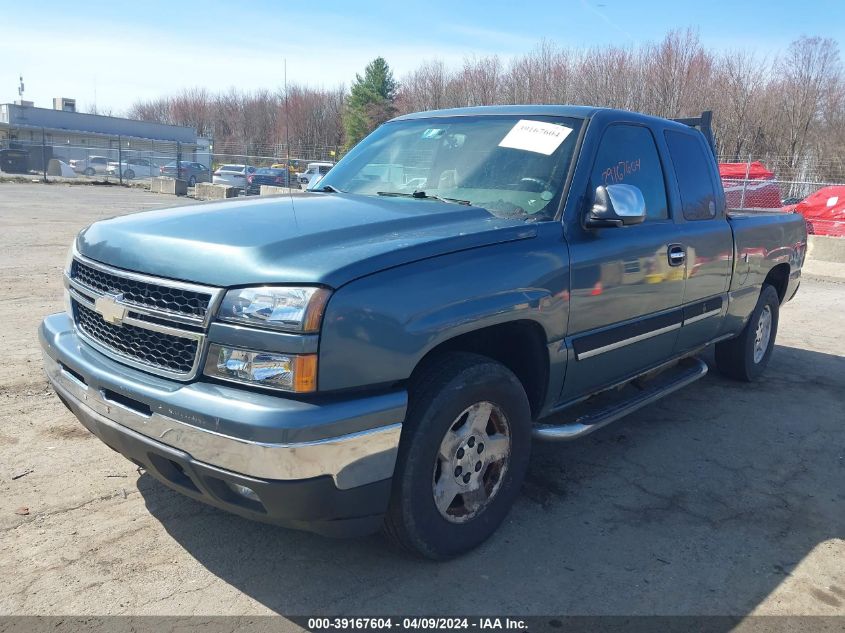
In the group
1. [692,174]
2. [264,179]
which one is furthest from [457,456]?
[264,179]

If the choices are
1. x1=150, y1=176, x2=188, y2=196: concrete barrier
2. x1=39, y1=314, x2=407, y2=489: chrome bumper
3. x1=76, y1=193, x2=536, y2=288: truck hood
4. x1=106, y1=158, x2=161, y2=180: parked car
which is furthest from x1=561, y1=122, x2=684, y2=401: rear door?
x1=106, y1=158, x2=161, y2=180: parked car

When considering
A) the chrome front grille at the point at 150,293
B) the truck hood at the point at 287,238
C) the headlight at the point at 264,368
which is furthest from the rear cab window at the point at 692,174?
the chrome front grille at the point at 150,293

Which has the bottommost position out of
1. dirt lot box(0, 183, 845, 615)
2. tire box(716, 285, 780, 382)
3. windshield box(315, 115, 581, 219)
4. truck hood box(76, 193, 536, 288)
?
dirt lot box(0, 183, 845, 615)

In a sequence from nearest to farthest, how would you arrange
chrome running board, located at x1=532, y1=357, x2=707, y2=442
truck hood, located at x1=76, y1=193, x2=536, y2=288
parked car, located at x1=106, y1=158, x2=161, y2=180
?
truck hood, located at x1=76, y1=193, x2=536, y2=288 < chrome running board, located at x1=532, y1=357, x2=707, y2=442 < parked car, located at x1=106, y1=158, x2=161, y2=180

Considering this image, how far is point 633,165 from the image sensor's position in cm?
410

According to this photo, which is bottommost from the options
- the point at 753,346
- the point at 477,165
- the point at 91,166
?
the point at 753,346

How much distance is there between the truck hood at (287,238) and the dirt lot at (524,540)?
1.22 meters

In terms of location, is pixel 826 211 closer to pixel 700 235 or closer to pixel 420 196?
pixel 700 235

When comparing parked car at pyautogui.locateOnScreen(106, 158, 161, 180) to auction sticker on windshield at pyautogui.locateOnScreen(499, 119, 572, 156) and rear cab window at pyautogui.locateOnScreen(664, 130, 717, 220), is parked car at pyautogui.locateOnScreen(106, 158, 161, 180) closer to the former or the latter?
rear cab window at pyautogui.locateOnScreen(664, 130, 717, 220)

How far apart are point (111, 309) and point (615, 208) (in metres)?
2.30

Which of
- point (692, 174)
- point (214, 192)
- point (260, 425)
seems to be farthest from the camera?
point (214, 192)

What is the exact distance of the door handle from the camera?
Result: 13.4ft

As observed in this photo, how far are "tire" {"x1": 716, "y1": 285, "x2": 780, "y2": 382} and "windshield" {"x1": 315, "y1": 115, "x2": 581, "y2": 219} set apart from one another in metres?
2.79

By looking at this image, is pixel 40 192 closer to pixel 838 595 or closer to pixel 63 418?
pixel 63 418
